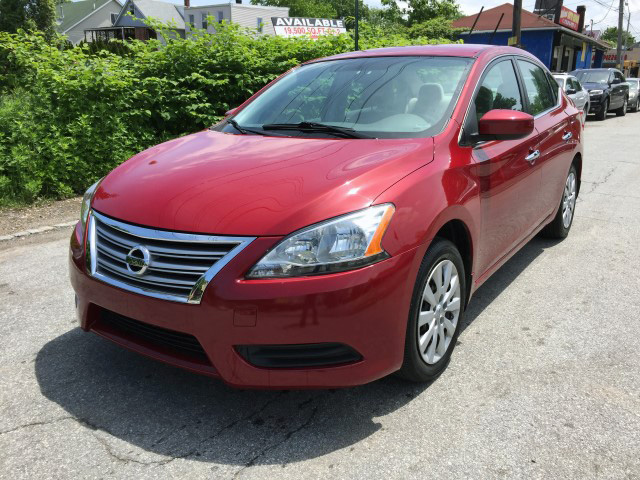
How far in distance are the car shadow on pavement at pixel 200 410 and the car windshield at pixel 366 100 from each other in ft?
4.72

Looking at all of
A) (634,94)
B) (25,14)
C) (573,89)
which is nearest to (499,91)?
(573,89)

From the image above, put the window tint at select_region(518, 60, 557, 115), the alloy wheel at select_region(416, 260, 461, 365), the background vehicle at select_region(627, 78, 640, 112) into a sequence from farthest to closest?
the background vehicle at select_region(627, 78, 640, 112)
the window tint at select_region(518, 60, 557, 115)
the alloy wheel at select_region(416, 260, 461, 365)

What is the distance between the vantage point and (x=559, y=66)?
3744 cm

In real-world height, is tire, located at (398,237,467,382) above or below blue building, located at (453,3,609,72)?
below

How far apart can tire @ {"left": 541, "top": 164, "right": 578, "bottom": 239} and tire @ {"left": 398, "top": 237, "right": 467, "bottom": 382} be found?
2549mm

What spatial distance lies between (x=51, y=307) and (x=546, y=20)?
36798 millimetres

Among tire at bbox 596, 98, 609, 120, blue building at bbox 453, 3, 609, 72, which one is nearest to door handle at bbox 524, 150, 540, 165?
tire at bbox 596, 98, 609, 120

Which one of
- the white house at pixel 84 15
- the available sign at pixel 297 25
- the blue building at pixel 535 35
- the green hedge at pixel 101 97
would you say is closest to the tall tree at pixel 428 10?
the blue building at pixel 535 35

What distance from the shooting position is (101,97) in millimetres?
6973

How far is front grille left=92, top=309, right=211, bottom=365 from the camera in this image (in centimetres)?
250

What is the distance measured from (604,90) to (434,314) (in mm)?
19683

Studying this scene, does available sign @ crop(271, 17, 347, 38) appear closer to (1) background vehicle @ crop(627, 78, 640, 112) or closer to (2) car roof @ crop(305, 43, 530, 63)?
(1) background vehicle @ crop(627, 78, 640, 112)

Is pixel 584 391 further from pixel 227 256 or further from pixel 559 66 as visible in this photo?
pixel 559 66

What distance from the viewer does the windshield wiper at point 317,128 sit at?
125 inches
